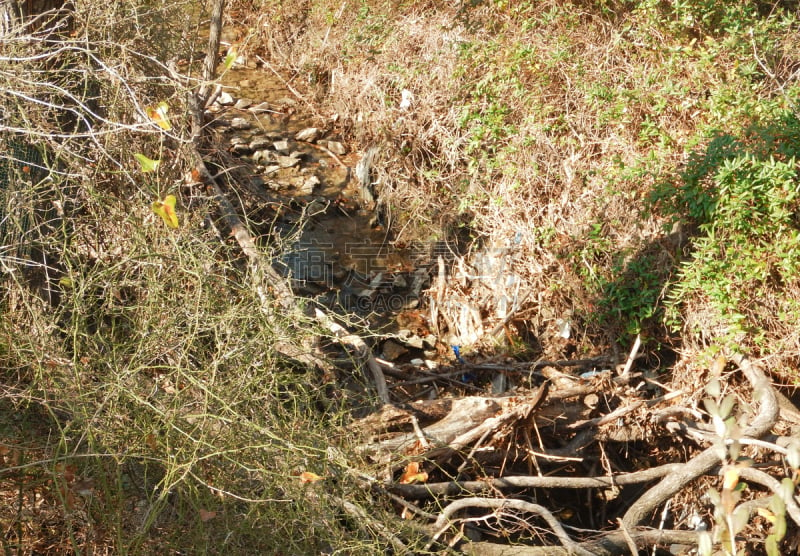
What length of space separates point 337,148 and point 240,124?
0.95m

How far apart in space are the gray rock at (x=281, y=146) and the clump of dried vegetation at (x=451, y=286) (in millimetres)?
548

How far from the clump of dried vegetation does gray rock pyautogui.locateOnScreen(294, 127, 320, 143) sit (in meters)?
0.24

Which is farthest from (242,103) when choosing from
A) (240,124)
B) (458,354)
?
(458,354)

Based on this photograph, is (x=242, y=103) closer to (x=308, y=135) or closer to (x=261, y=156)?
(x=308, y=135)

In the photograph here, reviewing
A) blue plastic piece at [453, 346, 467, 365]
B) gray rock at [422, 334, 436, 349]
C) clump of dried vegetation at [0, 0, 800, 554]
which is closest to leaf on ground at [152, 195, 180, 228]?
clump of dried vegetation at [0, 0, 800, 554]

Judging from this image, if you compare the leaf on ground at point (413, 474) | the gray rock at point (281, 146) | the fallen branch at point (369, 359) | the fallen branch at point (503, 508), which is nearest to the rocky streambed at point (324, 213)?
the gray rock at point (281, 146)

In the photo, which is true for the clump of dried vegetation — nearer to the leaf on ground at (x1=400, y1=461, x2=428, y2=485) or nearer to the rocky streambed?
the leaf on ground at (x1=400, y1=461, x2=428, y2=485)

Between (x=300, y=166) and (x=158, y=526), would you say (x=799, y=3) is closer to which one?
(x=300, y=166)

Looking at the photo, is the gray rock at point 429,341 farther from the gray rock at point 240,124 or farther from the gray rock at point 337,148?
the gray rock at point 240,124

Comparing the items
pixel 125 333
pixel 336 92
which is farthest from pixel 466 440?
pixel 336 92

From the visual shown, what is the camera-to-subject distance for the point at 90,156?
3.59 m

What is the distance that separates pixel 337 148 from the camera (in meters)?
6.93

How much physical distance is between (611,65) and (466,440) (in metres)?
3.43

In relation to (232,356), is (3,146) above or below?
above
